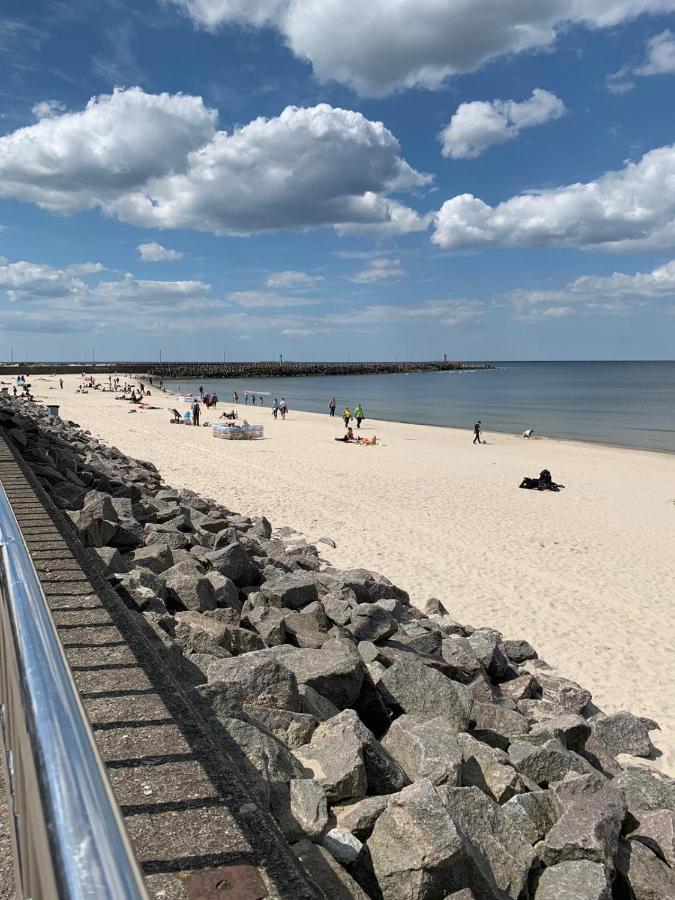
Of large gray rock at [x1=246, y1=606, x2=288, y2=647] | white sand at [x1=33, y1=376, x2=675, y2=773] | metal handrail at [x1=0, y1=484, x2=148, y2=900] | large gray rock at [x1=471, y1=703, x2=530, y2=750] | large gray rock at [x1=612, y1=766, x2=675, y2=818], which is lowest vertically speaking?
white sand at [x1=33, y1=376, x2=675, y2=773]

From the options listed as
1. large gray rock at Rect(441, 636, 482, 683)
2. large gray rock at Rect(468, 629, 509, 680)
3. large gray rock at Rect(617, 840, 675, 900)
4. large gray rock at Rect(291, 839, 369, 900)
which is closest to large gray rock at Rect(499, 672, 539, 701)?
large gray rock at Rect(468, 629, 509, 680)

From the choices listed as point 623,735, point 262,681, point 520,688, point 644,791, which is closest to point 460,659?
point 520,688

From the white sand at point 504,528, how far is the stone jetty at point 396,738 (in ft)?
2.42

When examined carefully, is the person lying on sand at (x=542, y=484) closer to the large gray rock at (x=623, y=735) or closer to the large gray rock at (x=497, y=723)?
the large gray rock at (x=623, y=735)

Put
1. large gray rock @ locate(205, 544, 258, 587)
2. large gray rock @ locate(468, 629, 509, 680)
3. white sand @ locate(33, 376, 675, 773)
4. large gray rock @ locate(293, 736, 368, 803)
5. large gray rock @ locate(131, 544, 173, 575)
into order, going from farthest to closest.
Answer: white sand @ locate(33, 376, 675, 773)
large gray rock @ locate(205, 544, 258, 587)
large gray rock @ locate(131, 544, 173, 575)
large gray rock @ locate(468, 629, 509, 680)
large gray rock @ locate(293, 736, 368, 803)

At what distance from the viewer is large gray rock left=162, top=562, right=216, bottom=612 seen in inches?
241

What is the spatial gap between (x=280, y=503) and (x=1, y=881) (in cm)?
1355

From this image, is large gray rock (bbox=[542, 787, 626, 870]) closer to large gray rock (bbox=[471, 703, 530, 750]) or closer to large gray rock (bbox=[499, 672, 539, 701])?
large gray rock (bbox=[471, 703, 530, 750])

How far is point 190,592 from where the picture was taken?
6.19m

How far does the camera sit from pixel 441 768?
3785 millimetres

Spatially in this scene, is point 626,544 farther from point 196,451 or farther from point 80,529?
point 196,451

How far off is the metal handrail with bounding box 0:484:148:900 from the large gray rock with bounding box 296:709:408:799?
2.31 metres

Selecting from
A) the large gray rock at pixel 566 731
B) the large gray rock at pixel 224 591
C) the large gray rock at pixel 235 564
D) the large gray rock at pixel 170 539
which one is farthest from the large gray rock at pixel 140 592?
the large gray rock at pixel 566 731

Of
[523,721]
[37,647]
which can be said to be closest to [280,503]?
[523,721]
